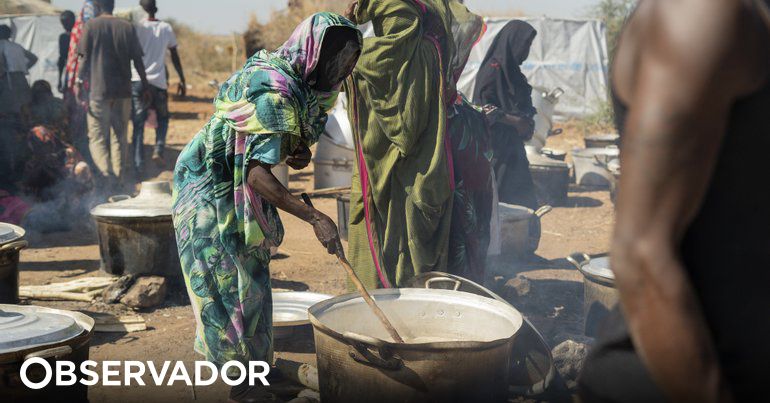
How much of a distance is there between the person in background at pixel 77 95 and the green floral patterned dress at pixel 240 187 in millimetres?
6863

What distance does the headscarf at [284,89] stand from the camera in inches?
116

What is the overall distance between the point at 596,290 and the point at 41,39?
12988 millimetres

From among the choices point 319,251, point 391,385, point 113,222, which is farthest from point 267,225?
point 319,251

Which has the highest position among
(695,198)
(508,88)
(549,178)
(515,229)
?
(695,198)

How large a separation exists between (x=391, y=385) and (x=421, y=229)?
1847 millimetres

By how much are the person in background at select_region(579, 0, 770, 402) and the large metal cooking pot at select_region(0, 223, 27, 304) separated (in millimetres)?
3881

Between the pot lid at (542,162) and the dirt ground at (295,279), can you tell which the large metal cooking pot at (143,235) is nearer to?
the dirt ground at (295,279)

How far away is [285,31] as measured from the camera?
21719 millimetres

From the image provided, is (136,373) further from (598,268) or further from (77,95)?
(77,95)

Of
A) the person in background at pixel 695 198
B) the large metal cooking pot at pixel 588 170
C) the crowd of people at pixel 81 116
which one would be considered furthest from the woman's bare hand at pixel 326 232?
the large metal cooking pot at pixel 588 170

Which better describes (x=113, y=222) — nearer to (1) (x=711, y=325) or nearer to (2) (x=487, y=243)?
(2) (x=487, y=243)

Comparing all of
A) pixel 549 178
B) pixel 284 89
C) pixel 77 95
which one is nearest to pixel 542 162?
pixel 549 178

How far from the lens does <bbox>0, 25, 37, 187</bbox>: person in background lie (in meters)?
7.27

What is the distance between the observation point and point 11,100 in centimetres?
817
